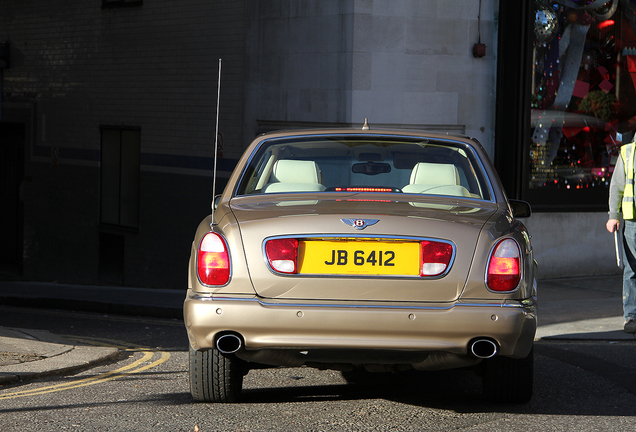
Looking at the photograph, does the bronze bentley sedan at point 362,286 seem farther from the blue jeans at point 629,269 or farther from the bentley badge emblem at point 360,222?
the blue jeans at point 629,269

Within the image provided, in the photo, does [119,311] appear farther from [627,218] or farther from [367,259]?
[367,259]

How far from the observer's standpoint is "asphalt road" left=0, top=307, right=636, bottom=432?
471cm

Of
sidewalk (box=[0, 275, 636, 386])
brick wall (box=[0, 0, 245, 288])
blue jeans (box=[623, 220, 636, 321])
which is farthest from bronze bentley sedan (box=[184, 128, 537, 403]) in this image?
brick wall (box=[0, 0, 245, 288])

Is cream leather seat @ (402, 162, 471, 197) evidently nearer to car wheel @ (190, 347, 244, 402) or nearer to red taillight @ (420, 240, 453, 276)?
red taillight @ (420, 240, 453, 276)

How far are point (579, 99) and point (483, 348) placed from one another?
8.96 metres

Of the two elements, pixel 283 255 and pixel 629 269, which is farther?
pixel 629 269

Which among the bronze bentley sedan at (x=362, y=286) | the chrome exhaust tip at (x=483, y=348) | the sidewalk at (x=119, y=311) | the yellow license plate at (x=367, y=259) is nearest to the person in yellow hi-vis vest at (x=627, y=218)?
the sidewalk at (x=119, y=311)

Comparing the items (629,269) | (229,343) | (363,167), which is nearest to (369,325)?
(229,343)

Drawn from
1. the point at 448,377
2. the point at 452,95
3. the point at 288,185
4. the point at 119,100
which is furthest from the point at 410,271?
the point at 119,100

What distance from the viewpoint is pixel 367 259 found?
434 cm

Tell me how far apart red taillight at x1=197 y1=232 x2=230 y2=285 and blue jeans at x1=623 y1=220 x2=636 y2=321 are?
14.9 feet

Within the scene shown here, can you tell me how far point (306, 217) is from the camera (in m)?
4.43

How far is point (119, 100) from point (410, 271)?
12.0 m

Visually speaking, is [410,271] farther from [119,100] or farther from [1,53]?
[1,53]
